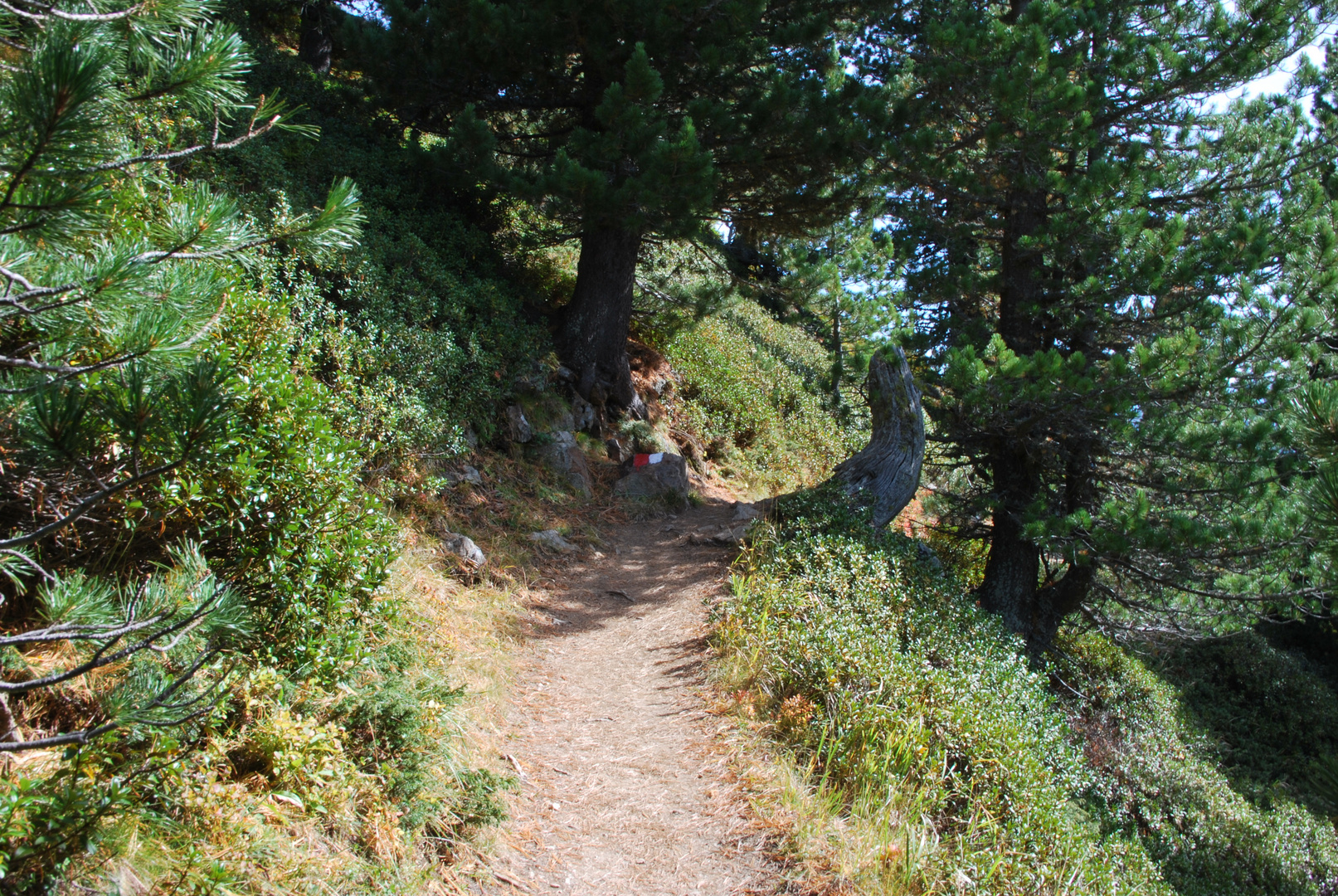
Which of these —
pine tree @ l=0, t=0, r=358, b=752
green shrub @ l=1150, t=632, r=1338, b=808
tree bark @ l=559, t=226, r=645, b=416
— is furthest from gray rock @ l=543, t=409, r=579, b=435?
green shrub @ l=1150, t=632, r=1338, b=808

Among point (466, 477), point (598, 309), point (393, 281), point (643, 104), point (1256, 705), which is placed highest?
point (643, 104)

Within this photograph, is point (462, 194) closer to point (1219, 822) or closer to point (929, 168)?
point (929, 168)

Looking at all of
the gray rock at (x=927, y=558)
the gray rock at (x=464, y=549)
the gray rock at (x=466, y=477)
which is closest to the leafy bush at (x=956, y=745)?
the gray rock at (x=927, y=558)

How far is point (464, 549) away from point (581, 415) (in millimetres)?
4103

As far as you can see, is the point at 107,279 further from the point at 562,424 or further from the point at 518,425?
the point at 562,424

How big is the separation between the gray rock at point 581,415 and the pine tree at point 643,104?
1.69 m

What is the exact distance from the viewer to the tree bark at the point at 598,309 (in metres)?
10.5

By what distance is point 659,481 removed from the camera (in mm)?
10344

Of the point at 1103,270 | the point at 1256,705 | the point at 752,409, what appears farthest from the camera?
the point at 752,409

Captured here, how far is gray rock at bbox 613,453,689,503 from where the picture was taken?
10094 millimetres

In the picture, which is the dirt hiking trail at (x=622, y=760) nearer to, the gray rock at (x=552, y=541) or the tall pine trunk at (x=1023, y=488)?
the gray rock at (x=552, y=541)

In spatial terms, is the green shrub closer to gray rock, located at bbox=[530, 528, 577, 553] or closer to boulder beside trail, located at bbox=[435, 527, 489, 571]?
gray rock, located at bbox=[530, 528, 577, 553]

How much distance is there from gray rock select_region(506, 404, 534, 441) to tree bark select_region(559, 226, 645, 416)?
153 centimetres

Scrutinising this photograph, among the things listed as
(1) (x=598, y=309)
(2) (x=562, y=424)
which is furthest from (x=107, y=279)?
(1) (x=598, y=309)
